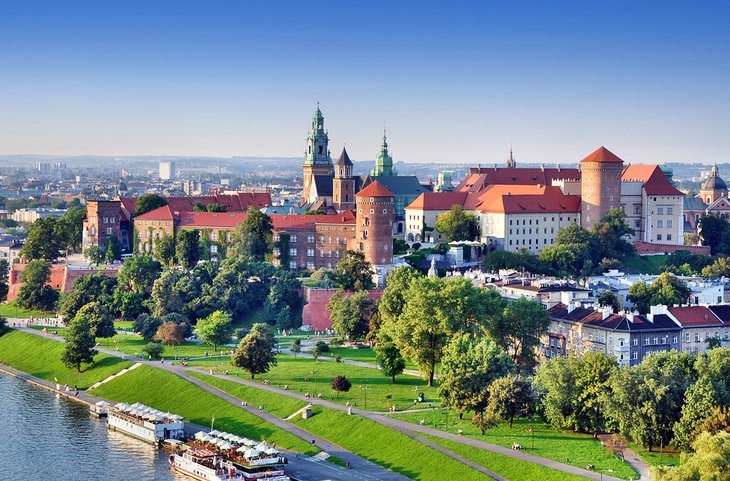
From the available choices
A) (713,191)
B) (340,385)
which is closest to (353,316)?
(340,385)

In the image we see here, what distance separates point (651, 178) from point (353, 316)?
4579 cm

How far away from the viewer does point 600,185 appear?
4569 inches

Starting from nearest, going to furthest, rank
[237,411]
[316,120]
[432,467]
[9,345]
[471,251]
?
[432,467], [237,411], [9,345], [471,251], [316,120]

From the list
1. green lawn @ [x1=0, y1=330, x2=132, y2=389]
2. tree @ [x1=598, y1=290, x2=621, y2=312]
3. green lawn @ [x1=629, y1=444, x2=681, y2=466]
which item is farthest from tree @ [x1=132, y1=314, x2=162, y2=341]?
green lawn @ [x1=629, y1=444, x2=681, y2=466]

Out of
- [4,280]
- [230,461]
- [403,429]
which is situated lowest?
[230,461]

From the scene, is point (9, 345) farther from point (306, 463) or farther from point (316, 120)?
point (316, 120)

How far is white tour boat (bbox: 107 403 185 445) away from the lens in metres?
66.8

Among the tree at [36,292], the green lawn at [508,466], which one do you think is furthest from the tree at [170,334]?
the green lawn at [508,466]

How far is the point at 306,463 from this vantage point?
5981 cm

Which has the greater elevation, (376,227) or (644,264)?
(376,227)

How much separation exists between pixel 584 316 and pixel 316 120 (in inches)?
2975

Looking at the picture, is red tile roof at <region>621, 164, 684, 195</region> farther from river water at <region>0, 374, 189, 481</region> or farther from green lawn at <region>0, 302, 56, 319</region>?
river water at <region>0, 374, 189, 481</region>

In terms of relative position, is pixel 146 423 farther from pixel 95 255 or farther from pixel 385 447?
pixel 95 255

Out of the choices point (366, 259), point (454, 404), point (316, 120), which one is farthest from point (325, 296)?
point (316, 120)
